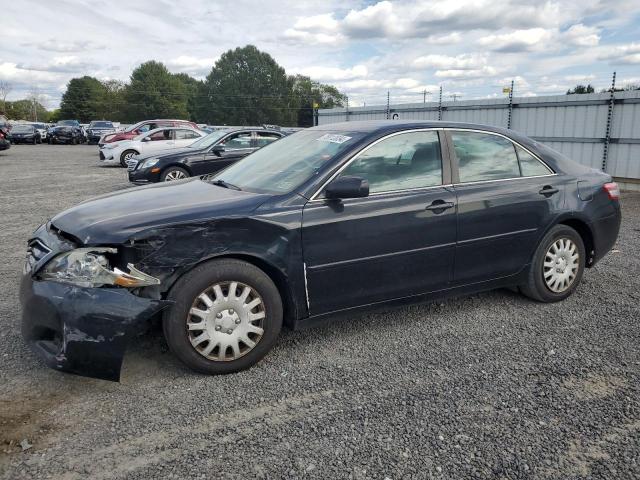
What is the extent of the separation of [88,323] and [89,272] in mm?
303

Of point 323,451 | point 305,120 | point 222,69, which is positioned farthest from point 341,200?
point 222,69

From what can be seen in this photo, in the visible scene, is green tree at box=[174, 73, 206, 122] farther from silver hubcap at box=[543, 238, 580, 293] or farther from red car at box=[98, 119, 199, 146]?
silver hubcap at box=[543, 238, 580, 293]

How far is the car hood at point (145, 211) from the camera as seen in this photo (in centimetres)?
318

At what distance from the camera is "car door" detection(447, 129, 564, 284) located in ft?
13.5

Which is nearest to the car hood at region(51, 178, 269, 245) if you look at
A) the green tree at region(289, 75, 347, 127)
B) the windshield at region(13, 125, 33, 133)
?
the windshield at region(13, 125, 33, 133)

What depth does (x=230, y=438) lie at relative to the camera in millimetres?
2746

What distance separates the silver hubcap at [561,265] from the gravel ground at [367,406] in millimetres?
281

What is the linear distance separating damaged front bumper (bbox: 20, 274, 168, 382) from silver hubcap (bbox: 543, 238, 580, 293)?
3.31 meters

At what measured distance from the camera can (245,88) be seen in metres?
90.6

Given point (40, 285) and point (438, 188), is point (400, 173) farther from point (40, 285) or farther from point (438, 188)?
point (40, 285)

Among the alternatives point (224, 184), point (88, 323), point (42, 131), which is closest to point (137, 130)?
point (224, 184)

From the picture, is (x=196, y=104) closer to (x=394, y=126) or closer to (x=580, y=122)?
(x=580, y=122)

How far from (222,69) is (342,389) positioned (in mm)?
96020

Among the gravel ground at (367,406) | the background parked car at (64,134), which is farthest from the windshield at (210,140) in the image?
the background parked car at (64,134)
